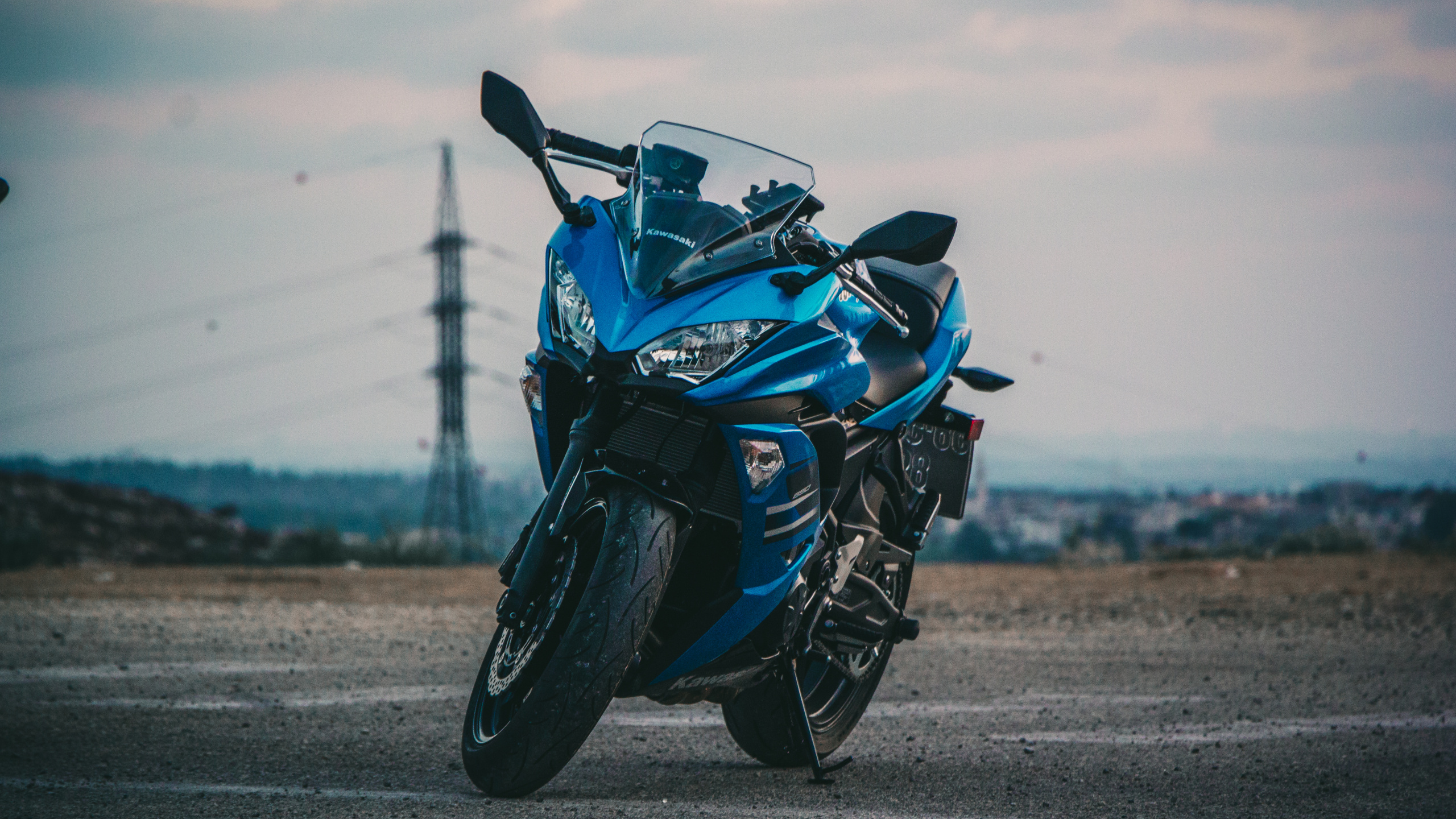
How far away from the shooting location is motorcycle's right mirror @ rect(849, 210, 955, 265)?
412 centimetres

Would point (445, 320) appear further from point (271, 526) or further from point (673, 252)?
point (673, 252)

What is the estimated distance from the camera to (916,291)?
5.38 m

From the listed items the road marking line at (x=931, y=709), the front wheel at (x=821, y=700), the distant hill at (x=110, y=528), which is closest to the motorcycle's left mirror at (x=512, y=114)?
the front wheel at (x=821, y=700)

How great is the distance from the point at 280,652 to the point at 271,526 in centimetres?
2024

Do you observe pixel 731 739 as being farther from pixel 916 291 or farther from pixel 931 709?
pixel 916 291

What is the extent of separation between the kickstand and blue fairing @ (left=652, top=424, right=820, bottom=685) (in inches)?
15.9

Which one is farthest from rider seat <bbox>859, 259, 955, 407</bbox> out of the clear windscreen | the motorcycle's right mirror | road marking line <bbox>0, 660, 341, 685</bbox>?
road marking line <bbox>0, 660, 341, 685</bbox>

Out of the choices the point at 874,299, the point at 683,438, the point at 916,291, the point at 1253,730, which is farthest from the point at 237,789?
the point at 1253,730

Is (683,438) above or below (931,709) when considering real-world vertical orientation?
above

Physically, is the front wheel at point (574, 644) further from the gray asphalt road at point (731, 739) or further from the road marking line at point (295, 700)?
the road marking line at point (295, 700)

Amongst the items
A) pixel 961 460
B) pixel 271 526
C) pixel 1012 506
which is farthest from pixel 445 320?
pixel 961 460

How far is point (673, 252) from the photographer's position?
4.21 m

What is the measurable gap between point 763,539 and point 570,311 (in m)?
0.93

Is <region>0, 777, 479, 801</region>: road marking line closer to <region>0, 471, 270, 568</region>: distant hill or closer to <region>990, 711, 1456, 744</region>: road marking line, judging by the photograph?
<region>990, 711, 1456, 744</region>: road marking line
